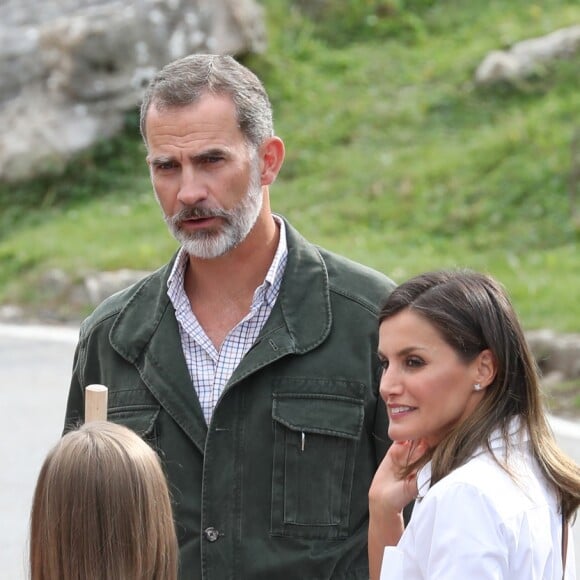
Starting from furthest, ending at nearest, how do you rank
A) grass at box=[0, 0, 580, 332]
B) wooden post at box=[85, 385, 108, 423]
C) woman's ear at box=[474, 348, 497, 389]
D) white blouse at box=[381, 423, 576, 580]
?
grass at box=[0, 0, 580, 332] < wooden post at box=[85, 385, 108, 423] < woman's ear at box=[474, 348, 497, 389] < white blouse at box=[381, 423, 576, 580]

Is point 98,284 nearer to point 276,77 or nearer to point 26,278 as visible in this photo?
point 26,278

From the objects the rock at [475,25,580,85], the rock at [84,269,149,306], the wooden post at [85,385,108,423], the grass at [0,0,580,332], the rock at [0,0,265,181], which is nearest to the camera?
the wooden post at [85,385,108,423]

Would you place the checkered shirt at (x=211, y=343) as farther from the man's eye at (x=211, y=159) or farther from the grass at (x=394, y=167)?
the grass at (x=394, y=167)

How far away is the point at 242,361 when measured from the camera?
2930mm

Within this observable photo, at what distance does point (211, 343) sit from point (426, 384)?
0.66 meters

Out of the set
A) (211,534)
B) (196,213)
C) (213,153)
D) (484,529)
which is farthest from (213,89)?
(484,529)

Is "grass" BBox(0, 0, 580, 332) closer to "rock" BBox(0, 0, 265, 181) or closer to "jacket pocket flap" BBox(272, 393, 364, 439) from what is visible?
"rock" BBox(0, 0, 265, 181)

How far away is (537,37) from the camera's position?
12.2m

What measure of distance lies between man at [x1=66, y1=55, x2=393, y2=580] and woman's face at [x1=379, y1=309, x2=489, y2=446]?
0.38 metres

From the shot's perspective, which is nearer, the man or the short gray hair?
the man

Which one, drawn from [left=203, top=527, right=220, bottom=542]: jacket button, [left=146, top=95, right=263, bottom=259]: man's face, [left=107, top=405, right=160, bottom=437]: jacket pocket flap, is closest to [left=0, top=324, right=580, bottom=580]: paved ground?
[left=107, top=405, right=160, bottom=437]: jacket pocket flap

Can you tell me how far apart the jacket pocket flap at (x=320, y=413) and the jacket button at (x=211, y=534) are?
0.27 m

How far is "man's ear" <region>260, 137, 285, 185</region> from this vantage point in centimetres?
310

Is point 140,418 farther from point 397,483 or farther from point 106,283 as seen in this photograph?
point 106,283
